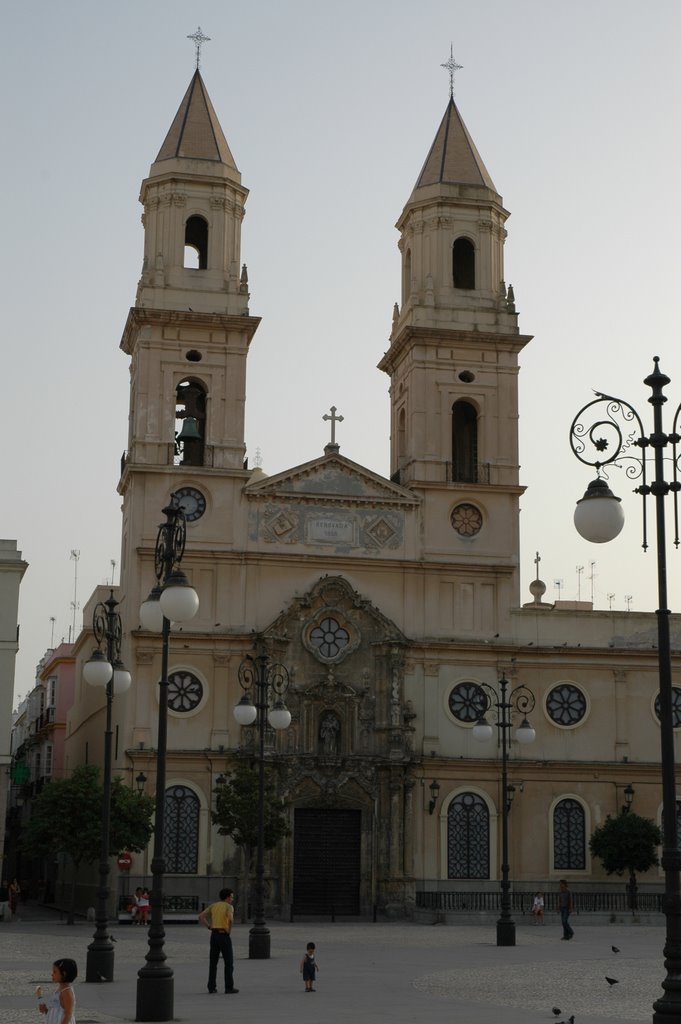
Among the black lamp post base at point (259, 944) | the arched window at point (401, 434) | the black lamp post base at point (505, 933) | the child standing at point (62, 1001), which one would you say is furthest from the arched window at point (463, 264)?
the child standing at point (62, 1001)

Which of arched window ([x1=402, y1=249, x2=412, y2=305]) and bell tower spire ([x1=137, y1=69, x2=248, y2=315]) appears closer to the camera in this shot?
bell tower spire ([x1=137, y1=69, x2=248, y2=315])

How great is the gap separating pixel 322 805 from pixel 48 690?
34424mm

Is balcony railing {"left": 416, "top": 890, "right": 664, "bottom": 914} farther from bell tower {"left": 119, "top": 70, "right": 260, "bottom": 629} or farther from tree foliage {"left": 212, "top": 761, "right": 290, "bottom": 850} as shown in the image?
bell tower {"left": 119, "top": 70, "right": 260, "bottom": 629}

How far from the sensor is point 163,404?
5441 cm

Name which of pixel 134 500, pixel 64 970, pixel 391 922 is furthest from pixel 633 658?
pixel 64 970

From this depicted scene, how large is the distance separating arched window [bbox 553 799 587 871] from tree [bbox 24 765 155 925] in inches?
591

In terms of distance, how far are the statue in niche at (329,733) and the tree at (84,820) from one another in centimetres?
707

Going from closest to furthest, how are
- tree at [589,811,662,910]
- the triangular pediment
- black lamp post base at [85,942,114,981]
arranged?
black lamp post base at [85,942,114,981]
tree at [589,811,662,910]
the triangular pediment

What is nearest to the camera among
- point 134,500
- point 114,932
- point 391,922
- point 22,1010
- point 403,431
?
point 22,1010

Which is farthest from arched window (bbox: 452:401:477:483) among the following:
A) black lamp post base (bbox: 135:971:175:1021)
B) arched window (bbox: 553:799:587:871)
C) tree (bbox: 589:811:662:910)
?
black lamp post base (bbox: 135:971:175:1021)

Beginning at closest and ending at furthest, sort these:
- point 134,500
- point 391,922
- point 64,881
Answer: point 391,922, point 134,500, point 64,881

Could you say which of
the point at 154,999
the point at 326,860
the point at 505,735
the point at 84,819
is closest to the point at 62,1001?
the point at 154,999

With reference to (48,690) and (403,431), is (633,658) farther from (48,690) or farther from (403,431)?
(48,690)

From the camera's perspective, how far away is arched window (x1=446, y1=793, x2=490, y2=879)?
2083 inches
